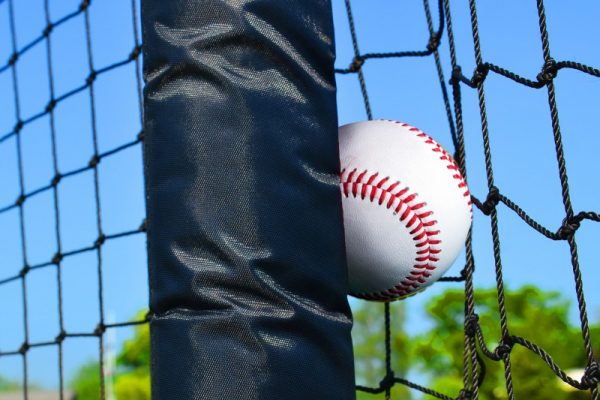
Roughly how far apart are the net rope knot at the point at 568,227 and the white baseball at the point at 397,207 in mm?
133

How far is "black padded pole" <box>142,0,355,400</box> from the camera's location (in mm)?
874

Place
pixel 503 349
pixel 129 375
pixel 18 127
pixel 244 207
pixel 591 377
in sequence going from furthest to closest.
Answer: pixel 129 375 < pixel 18 127 < pixel 503 349 < pixel 591 377 < pixel 244 207

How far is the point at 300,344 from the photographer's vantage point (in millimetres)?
886

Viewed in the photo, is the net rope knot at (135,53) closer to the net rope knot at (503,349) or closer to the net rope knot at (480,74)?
the net rope knot at (480,74)

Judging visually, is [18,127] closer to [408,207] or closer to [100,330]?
[100,330]

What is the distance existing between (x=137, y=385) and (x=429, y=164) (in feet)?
48.7

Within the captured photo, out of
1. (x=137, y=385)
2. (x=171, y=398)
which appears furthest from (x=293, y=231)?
(x=137, y=385)

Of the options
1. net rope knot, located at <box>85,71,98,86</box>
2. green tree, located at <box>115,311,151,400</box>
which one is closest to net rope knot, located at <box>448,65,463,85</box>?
net rope knot, located at <box>85,71,98,86</box>

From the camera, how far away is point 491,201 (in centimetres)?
122

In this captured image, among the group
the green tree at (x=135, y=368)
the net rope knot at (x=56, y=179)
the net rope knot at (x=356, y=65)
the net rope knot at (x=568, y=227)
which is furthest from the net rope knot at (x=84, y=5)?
the green tree at (x=135, y=368)

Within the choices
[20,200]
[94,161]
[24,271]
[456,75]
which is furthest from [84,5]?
[456,75]

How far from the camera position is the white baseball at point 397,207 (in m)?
1.07

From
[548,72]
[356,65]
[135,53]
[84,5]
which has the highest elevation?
[84,5]

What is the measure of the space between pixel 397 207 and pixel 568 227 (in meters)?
0.24
